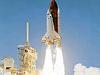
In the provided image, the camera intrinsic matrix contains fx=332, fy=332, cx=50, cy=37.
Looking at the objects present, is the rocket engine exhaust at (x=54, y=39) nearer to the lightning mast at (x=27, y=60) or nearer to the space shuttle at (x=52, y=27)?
the space shuttle at (x=52, y=27)

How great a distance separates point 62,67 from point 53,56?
91.0 inches

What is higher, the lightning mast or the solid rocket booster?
the solid rocket booster

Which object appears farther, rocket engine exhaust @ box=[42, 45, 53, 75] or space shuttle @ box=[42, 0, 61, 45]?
rocket engine exhaust @ box=[42, 45, 53, 75]

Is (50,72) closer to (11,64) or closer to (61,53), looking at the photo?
(61,53)

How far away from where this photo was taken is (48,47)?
149 feet

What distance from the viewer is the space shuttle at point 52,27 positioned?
44.8 metres

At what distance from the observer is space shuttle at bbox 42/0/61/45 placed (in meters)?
44.8

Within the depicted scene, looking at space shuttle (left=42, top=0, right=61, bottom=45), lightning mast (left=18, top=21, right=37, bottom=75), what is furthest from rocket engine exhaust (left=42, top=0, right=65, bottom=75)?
lightning mast (left=18, top=21, right=37, bottom=75)

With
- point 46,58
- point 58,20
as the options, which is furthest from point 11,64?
point 58,20

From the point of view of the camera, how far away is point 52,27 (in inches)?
1764

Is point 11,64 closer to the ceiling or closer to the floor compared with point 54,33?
closer to the floor

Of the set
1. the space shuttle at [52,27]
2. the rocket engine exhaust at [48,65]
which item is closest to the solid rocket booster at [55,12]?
the space shuttle at [52,27]

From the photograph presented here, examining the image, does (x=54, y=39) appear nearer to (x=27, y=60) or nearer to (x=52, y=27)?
(x=52, y=27)

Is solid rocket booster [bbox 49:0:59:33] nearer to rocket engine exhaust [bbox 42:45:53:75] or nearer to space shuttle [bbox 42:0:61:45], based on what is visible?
space shuttle [bbox 42:0:61:45]
